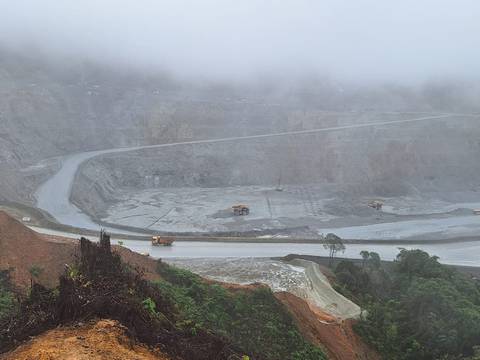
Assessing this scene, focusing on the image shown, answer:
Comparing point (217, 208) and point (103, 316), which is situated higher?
point (103, 316)

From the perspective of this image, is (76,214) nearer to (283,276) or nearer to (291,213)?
(291,213)

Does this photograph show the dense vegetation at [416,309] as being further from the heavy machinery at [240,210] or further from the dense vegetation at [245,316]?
the heavy machinery at [240,210]

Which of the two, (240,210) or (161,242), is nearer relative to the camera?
(161,242)

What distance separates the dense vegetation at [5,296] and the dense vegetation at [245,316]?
14.3 ft

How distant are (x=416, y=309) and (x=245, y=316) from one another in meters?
7.29

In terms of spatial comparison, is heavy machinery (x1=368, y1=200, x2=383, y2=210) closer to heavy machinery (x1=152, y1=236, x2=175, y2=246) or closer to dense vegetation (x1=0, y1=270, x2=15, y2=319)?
heavy machinery (x1=152, y1=236, x2=175, y2=246)

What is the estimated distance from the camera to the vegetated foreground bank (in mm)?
8812

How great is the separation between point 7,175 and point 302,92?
4927cm

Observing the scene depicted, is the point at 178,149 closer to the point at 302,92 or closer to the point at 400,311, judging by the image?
the point at 302,92

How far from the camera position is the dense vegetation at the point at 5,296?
39.2 ft

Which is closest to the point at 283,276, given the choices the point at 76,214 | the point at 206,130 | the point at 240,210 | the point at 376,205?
the point at 240,210

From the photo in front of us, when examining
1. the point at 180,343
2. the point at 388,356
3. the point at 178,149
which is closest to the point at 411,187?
the point at 178,149

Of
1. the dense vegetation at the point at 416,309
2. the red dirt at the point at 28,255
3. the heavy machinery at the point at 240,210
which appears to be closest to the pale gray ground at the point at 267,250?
the dense vegetation at the point at 416,309

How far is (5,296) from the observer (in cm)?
1311
